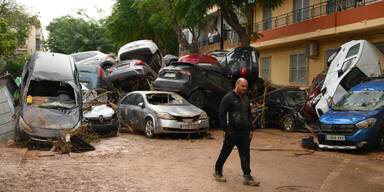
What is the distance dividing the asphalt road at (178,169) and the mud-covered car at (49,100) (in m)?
0.62

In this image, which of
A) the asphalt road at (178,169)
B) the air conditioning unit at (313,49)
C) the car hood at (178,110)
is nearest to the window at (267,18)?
the air conditioning unit at (313,49)


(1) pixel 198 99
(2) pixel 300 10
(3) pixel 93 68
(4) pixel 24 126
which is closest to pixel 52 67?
(4) pixel 24 126

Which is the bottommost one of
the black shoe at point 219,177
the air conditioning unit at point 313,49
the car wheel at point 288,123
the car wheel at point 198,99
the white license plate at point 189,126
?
the car wheel at point 288,123

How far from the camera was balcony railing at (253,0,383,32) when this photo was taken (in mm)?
23562

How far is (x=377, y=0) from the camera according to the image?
2141 centimetres

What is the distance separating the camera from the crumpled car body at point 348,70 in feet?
Result: 54.1

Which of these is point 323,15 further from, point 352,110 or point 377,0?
point 352,110

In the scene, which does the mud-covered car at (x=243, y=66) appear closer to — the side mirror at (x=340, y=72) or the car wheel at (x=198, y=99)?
the car wheel at (x=198, y=99)

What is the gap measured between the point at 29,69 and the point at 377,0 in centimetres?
1361

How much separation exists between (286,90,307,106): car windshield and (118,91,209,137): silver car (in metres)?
4.40

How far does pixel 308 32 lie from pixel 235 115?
1690 centimetres

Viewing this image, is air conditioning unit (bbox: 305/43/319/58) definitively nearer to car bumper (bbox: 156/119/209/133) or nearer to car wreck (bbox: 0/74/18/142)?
car bumper (bbox: 156/119/209/133)

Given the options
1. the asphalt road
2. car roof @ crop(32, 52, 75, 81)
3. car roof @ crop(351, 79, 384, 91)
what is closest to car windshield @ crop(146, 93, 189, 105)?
the asphalt road

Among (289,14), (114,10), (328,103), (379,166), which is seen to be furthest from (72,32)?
(379,166)
